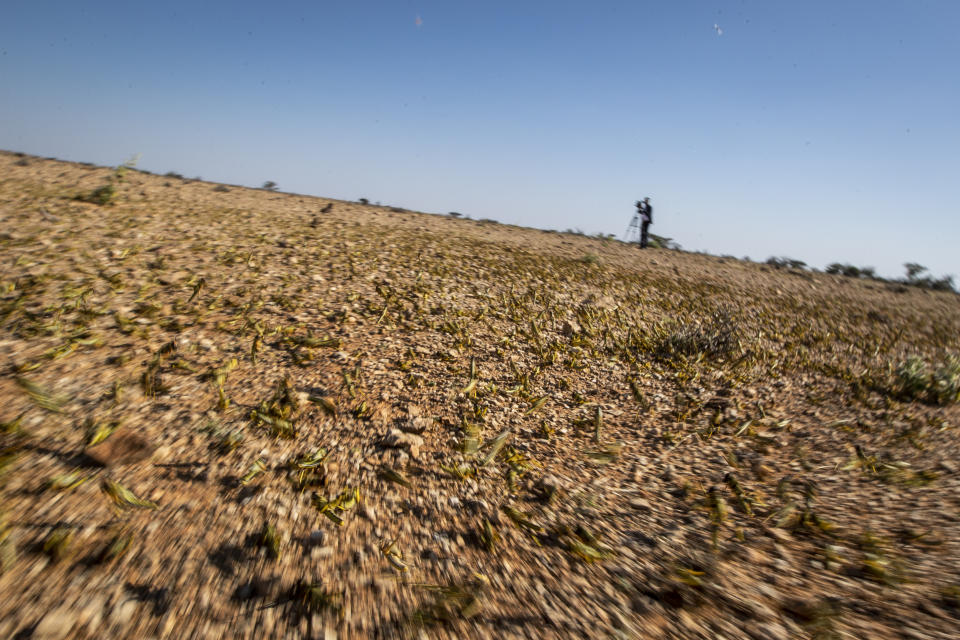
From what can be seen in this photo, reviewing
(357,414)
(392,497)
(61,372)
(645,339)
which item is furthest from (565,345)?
(61,372)

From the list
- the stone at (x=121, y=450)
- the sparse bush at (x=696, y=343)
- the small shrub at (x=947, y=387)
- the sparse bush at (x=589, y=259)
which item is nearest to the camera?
the stone at (x=121, y=450)

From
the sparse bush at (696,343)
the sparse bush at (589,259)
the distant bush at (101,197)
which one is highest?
the sparse bush at (589,259)

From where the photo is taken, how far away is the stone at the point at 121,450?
3512 mm

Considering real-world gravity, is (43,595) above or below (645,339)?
below

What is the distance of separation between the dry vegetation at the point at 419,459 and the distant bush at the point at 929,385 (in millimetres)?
36

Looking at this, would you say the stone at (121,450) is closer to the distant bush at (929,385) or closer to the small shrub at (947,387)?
the distant bush at (929,385)

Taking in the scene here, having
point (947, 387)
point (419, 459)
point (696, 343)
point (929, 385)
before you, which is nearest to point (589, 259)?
point (696, 343)

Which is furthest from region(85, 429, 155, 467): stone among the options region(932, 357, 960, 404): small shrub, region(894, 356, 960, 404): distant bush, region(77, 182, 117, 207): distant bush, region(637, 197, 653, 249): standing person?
region(637, 197, 653, 249): standing person

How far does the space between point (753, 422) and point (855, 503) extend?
1.89 meters

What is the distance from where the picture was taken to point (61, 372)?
14.7 feet

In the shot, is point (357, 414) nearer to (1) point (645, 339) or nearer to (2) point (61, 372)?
(2) point (61, 372)

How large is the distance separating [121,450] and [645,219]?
17691 mm

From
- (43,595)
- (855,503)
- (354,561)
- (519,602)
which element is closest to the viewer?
(43,595)

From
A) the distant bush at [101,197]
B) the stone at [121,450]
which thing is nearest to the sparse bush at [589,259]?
the stone at [121,450]
